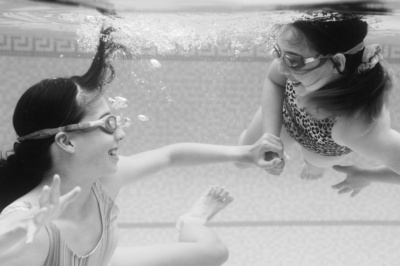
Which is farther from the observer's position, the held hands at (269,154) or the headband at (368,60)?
the held hands at (269,154)

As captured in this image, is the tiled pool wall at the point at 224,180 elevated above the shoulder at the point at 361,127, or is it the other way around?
the shoulder at the point at 361,127

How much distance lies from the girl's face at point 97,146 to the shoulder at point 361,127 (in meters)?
0.80

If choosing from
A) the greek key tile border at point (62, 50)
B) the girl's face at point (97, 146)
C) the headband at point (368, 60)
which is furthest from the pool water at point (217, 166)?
the girl's face at point (97, 146)

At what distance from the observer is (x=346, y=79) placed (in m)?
2.06

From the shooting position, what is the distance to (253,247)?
13.5 ft

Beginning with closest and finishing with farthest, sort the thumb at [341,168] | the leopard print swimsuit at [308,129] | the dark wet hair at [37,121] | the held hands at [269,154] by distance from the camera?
the dark wet hair at [37,121], the held hands at [269,154], the leopard print swimsuit at [308,129], the thumb at [341,168]

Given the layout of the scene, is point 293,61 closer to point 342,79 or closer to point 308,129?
point 342,79

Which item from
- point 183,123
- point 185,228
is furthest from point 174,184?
point 185,228

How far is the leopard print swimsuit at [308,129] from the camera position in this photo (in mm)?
2264

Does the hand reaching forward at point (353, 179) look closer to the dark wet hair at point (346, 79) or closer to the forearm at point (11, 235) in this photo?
the dark wet hair at point (346, 79)

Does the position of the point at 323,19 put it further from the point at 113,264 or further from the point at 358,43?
the point at 113,264

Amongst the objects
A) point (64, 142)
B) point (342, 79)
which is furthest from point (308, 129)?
point (64, 142)

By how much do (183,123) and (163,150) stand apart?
2.37 meters

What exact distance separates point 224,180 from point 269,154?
7.82 ft
